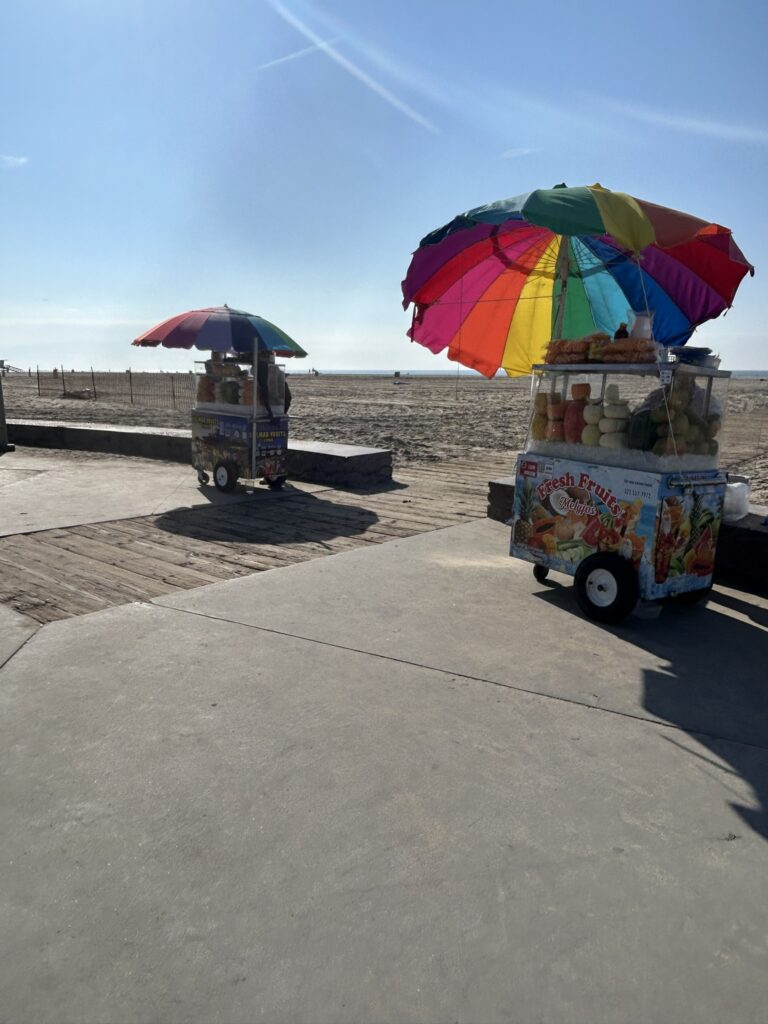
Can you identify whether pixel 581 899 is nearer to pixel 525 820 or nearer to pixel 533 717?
pixel 525 820

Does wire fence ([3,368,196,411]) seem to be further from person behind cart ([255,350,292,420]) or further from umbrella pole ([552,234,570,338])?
umbrella pole ([552,234,570,338])

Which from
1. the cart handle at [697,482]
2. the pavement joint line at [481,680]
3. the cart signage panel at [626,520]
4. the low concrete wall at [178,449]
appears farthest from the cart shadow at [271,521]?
the cart handle at [697,482]

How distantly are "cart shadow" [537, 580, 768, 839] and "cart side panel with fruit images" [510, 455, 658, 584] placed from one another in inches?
17.2

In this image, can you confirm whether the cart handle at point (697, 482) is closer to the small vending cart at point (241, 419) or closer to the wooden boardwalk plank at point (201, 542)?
the wooden boardwalk plank at point (201, 542)

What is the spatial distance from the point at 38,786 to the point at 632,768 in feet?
8.50

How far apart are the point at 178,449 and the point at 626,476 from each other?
9752 mm

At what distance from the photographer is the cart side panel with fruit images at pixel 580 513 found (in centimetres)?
503

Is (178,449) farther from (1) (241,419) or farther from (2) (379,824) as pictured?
(2) (379,824)

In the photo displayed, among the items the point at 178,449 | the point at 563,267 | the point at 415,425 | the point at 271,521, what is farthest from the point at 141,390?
the point at 563,267

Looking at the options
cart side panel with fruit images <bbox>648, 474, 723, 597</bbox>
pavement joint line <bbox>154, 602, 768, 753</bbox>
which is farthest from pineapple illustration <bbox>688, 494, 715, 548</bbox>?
pavement joint line <bbox>154, 602, 768, 753</bbox>

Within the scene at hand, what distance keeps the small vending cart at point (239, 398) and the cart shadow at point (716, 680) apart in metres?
5.07

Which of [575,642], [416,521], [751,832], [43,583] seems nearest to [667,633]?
[575,642]

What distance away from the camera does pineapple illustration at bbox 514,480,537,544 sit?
5875 mm

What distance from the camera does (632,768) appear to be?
3.26 m
